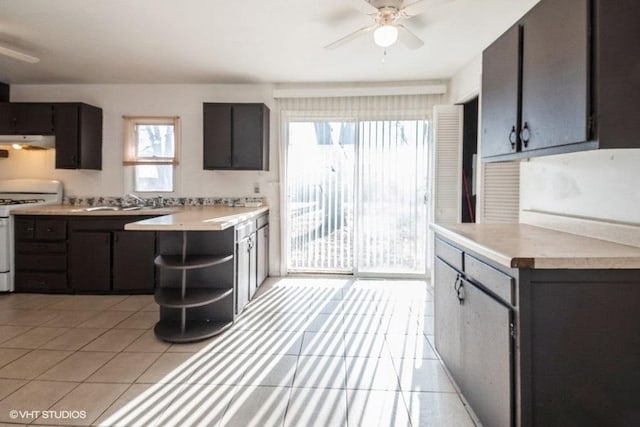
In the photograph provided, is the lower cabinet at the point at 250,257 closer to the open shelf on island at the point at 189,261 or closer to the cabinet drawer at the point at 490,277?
the open shelf on island at the point at 189,261

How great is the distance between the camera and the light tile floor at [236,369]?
195 cm

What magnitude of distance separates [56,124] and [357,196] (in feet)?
12.3

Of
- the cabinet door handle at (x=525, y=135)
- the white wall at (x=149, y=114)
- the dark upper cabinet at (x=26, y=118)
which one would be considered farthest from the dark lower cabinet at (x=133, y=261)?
the cabinet door handle at (x=525, y=135)

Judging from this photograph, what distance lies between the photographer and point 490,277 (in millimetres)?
1612

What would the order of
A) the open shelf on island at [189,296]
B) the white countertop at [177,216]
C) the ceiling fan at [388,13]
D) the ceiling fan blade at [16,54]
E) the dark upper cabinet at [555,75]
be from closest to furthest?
1. the dark upper cabinet at [555,75]
2. the ceiling fan at [388,13]
3. the white countertop at [177,216]
4. the open shelf on island at [189,296]
5. the ceiling fan blade at [16,54]

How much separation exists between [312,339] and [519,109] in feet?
7.09

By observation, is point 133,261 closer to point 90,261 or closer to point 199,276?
point 90,261

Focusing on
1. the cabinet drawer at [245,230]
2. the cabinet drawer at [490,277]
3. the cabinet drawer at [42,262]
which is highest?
the cabinet drawer at [245,230]

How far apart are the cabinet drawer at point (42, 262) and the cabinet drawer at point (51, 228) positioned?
24 centimetres

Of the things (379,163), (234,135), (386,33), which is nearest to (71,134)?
(234,135)

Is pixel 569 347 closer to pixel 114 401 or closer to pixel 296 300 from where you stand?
pixel 114 401

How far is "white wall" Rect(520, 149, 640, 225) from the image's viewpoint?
1.71 meters

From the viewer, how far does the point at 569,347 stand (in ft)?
4.54

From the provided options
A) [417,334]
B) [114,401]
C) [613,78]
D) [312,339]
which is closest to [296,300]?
[312,339]
